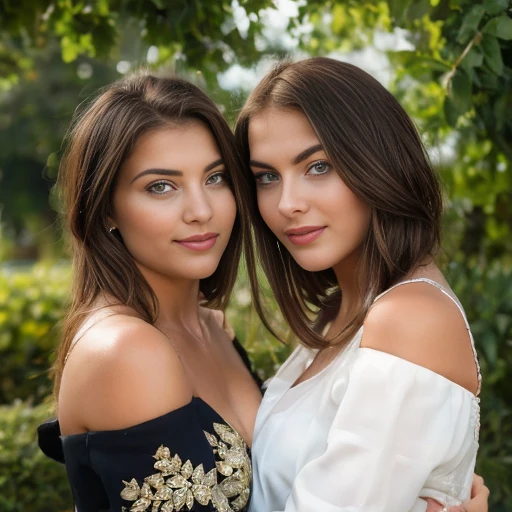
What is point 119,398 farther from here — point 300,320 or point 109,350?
point 300,320

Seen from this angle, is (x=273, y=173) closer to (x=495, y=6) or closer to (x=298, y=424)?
(x=298, y=424)

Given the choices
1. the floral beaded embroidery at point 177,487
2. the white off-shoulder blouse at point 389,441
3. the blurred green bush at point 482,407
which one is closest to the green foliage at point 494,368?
the blurred green bush at point 482,407

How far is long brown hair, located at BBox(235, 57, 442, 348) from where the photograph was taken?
2.56 meters

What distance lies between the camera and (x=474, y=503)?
254 cm

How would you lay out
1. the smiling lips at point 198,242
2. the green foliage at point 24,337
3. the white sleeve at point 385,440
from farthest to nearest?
the green foliage at point 24,337 → the smiling lips at point 198,242 → the white sleeve at point 385,440

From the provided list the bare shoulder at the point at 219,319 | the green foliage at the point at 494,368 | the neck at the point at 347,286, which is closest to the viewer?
the neck at the point at 347,286

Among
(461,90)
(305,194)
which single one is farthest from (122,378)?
(461,90)

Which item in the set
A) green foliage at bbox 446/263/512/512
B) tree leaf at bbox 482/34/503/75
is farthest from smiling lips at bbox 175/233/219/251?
green foliage at bbox 446/263/512/512

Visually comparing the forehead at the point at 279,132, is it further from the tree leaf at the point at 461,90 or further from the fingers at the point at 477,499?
the fingers at the point at 477,499

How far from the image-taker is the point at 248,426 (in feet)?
9.59

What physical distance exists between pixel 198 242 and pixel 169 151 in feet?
1.13

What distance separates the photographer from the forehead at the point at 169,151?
8.77ft

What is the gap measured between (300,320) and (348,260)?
35 centimetres

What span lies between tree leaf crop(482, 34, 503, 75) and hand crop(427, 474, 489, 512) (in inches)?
59.8
